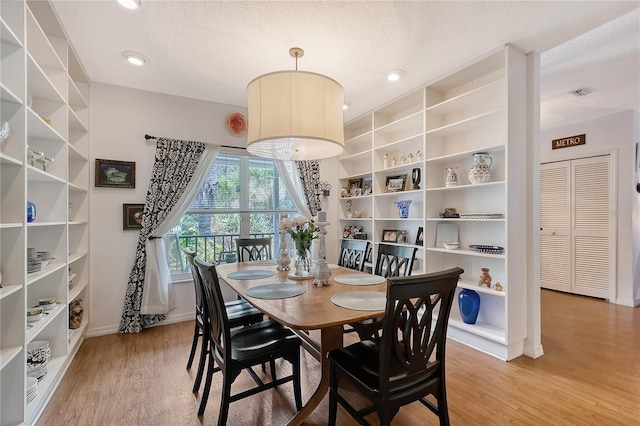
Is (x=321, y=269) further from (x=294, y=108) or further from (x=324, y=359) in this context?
(x=294, y=108)

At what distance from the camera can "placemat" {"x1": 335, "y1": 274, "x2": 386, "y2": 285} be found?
6.91 ft

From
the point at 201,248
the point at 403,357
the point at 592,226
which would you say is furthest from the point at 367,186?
the point at 592,226

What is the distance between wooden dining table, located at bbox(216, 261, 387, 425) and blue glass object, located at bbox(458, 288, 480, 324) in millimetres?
1298

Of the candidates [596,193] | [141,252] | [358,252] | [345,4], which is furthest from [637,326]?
[141,252]

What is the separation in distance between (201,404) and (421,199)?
2972mm

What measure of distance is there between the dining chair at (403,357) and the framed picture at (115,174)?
2948mm

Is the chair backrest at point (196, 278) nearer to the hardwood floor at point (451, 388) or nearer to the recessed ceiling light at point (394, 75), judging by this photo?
the hardwood floor at point (451, 388)

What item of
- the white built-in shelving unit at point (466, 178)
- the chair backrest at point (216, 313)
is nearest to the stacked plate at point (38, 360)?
the chair backrest at point (216, 313)

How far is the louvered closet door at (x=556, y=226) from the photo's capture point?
4551mm

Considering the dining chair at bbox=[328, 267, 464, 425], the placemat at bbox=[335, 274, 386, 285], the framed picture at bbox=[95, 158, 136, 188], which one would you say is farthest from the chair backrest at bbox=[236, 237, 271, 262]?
the dining chair at bbox=[328, 267, 464, 425]

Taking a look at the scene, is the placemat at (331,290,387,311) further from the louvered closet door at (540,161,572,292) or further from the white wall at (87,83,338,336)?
the louvered closet door at (540,161,572,292)

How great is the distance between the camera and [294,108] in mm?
1762

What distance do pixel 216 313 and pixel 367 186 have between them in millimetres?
3116

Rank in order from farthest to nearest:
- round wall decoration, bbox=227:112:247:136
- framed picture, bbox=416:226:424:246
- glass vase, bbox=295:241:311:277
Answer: round wall decoration, bbox=227:112:247:136, framed picture, bbox=416:226:424:246, glass vase, bbox=295:241:311:277
